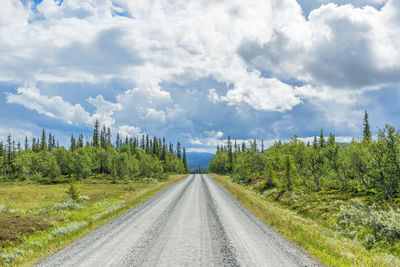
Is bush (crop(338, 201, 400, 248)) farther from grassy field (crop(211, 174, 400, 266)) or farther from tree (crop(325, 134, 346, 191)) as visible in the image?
tree (crop(325, 134, 346, 191))

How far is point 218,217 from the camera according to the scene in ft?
51.0

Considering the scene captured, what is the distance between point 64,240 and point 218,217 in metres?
9.05

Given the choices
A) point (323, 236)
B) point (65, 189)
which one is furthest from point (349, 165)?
point (65, 189)

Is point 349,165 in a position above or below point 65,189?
above

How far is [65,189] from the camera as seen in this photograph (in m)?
51.8

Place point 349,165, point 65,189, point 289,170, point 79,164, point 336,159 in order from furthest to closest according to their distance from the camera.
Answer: point 79,164, point 65,189, point 289,170, point 336,159, point 349,165

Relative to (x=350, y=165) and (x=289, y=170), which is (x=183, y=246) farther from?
(x=289, y=170)

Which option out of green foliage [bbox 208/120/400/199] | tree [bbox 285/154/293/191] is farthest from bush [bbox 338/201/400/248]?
tree [bbox 285/154/293/191]

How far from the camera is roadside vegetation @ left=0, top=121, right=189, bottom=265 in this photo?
12.8 metres

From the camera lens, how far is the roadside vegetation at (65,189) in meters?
12.8

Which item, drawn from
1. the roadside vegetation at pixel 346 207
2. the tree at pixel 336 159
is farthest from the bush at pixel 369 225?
the tree at pixel 336 159

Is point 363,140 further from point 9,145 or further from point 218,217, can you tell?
point 9,145

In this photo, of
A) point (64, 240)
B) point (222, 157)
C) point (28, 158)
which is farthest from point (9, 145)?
point (64, 240)

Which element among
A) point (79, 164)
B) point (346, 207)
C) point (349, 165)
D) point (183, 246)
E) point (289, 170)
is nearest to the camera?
point (183, 246)
